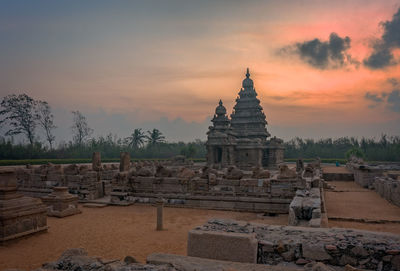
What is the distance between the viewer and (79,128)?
169 feet

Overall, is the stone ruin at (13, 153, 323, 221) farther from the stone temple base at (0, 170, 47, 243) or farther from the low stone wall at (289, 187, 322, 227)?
the stone temple base at (0, 170, 47, 243)

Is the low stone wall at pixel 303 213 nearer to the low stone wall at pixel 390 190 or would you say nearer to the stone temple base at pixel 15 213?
the low stone wall at pixel 390 190

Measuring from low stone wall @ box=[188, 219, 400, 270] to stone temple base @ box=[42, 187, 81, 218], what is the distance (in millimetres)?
7542

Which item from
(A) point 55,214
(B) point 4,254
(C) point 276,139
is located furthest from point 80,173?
(C) point 276,139

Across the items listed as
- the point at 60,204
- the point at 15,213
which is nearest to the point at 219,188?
the point at 60,204

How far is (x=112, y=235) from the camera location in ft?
26.1

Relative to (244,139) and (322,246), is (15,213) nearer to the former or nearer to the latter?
(322,246)

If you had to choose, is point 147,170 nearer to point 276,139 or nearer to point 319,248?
point 319,248

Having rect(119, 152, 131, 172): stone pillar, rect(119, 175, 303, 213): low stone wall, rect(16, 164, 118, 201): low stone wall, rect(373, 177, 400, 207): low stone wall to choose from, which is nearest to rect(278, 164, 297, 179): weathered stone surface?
rect(119, 175, 303, 213): low stone wall

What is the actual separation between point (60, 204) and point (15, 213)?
2.98m

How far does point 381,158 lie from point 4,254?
153 feet

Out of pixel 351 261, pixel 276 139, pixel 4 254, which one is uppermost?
pixel 276 139

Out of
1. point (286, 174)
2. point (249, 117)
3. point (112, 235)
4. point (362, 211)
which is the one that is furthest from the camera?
point (249, 117)

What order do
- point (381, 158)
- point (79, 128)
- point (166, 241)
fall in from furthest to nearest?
1. point (79, 128)
2. point (381, 158)
3. point (166, 241)
